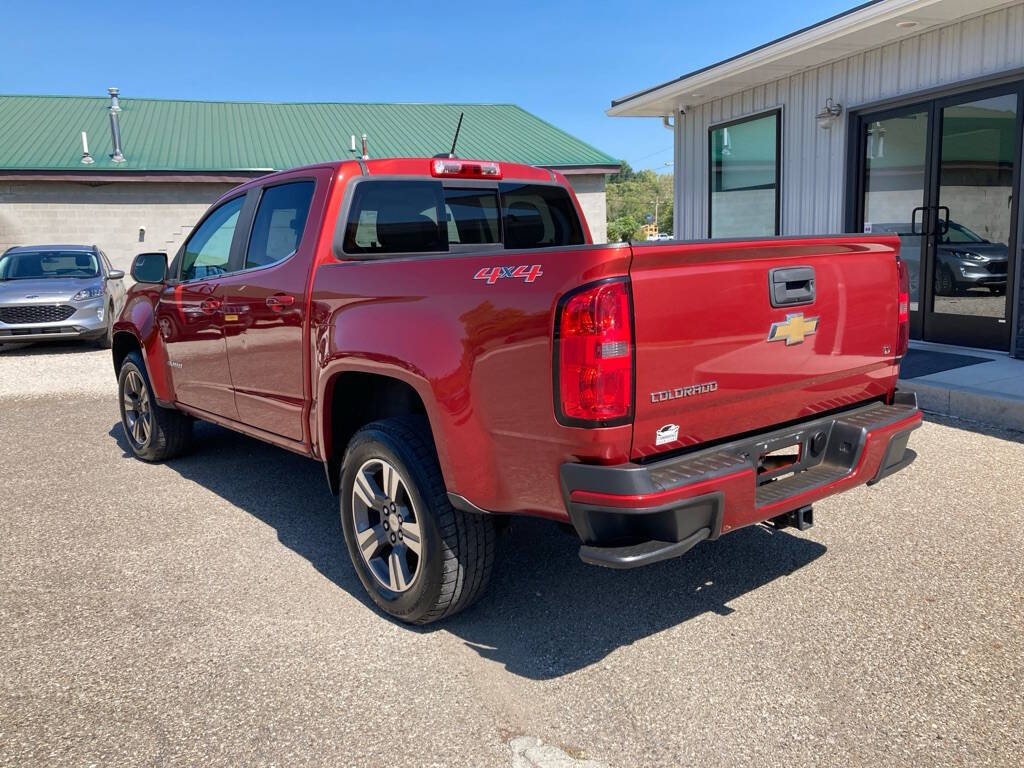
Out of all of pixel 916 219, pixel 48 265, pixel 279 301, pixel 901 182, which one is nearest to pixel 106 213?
pixel 48 265

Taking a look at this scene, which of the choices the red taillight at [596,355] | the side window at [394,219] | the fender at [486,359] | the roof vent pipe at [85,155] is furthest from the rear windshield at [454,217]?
the roof vent pipe at [85,155]

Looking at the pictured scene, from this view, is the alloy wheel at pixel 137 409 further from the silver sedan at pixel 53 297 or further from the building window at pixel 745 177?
the building window at pixel 745 177

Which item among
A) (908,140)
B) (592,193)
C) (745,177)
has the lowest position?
(745,177)

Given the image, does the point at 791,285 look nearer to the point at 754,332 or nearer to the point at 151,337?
the point at 754,332

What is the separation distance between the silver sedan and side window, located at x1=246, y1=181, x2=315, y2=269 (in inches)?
378

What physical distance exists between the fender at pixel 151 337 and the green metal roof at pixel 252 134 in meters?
16.4

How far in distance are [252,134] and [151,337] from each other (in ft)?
65.6

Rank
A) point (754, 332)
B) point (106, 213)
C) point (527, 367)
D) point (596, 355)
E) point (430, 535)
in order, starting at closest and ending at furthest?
point (596, 355)
point (527, 367)
point (754, 332)
point (430, 535)
point (106, 213)

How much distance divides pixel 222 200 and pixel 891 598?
415 cm

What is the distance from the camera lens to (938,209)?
8875 millimetres

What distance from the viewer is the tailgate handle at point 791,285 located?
301 centimetres

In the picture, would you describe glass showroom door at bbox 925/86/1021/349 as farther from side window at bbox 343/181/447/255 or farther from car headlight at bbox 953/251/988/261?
side window at bbox 343/181/447/255

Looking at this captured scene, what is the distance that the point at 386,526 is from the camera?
11.5 ft

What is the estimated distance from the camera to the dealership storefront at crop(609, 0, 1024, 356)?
8.08 metres
